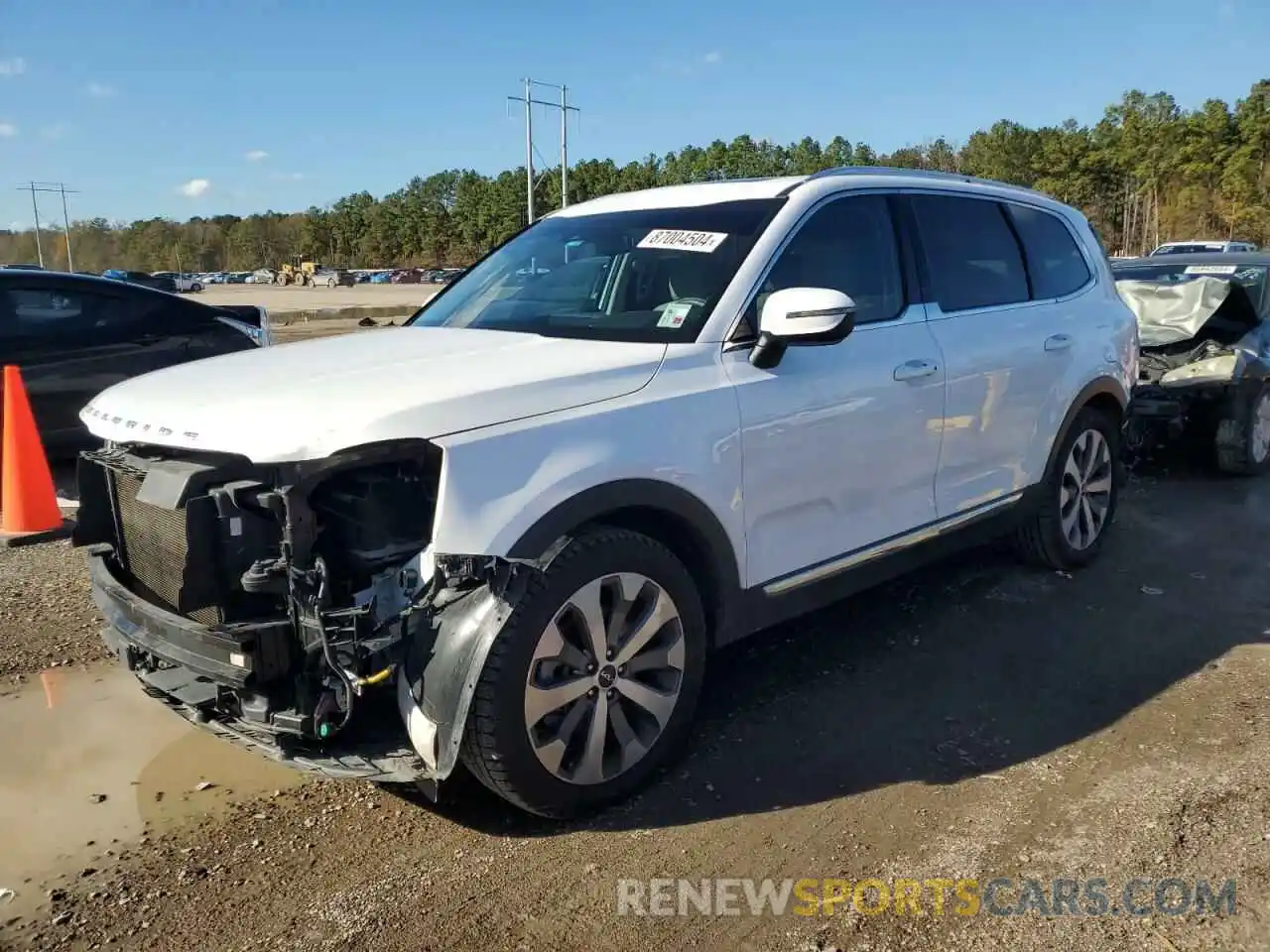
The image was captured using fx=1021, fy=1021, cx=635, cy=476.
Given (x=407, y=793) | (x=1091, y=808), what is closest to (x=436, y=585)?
(x=407, y=793)

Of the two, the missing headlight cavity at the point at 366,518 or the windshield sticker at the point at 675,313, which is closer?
the missing headlight cavity at the point at 366,518

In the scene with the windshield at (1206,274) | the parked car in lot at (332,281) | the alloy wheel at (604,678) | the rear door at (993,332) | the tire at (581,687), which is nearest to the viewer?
the tire at (581,687)

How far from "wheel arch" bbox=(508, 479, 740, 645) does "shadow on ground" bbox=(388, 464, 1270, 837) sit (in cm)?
54

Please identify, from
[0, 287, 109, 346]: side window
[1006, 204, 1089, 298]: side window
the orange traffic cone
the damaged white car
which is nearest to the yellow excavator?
[0, 287, 109, 346]: side window

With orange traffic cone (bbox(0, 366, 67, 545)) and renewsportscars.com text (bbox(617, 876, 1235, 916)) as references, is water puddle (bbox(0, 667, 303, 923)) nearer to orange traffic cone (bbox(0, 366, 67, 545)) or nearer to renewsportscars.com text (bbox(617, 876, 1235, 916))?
renewsportscars.com text (bbox(617, 876, 1235, 916))

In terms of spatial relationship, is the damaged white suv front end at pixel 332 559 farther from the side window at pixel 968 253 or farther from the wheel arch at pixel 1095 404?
the wheel arch at pixel 1095 404

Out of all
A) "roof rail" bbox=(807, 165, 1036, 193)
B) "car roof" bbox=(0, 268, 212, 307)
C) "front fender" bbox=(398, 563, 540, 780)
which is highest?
"roof rail" bbox=(807, 165, 1036, 193)

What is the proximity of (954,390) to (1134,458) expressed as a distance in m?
4.86

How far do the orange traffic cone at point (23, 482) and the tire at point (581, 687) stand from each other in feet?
15.6

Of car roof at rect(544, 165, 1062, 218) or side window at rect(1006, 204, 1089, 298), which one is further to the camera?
side window at rect(1006, 204, 1089, 298)

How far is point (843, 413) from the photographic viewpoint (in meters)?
3.71

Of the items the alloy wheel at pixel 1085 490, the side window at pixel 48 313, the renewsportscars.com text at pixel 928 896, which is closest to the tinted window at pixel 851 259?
the alloy wheel at pixel 1085 490

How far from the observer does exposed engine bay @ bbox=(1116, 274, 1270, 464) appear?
7.59m

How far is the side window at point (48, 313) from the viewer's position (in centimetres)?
738
